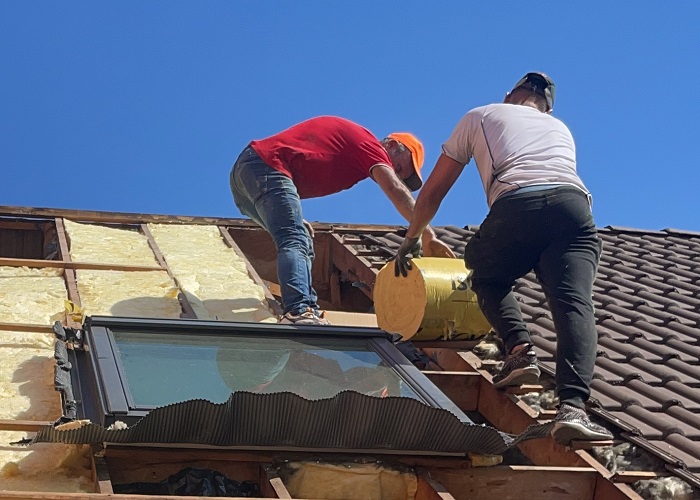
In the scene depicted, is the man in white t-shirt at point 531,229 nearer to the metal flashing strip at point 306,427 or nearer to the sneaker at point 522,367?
the sneaker at point 522,367

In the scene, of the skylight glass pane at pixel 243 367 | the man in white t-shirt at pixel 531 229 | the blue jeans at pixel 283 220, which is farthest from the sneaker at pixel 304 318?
the man in white t-shirt at pixel 531 229

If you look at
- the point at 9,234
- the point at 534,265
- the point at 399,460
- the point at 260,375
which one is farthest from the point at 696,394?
the point at 9,234

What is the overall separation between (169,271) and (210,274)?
262 millimetres

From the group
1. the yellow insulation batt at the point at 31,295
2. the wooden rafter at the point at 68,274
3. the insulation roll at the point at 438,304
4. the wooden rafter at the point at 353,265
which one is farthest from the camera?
the wooden rafter at the point at 353,265

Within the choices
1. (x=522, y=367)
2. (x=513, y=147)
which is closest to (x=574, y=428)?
(x=522, y=367)

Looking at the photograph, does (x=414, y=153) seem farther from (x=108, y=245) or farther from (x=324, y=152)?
(x=108, y=245)

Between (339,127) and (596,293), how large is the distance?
2160mm

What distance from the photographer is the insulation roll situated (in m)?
4.98

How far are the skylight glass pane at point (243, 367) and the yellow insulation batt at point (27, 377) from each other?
32 cm

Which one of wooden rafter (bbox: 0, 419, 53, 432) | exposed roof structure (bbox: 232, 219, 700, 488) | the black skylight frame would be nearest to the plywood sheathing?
the black skylight frame

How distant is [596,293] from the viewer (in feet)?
22.2

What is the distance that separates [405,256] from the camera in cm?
512

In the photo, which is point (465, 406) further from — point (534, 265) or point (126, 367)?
point (126, 367)

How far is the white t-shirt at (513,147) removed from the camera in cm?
423
